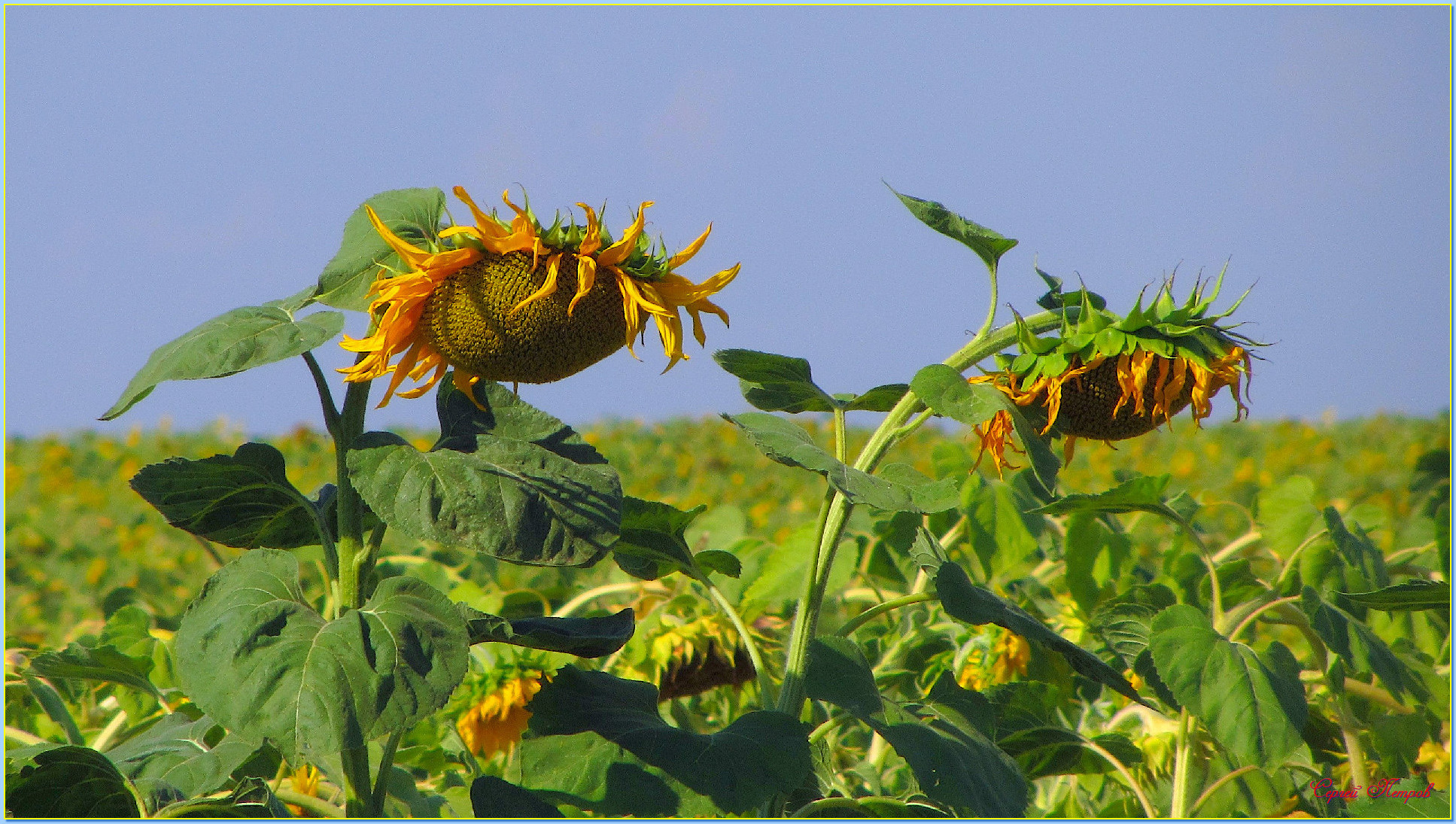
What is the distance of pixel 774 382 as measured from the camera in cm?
188

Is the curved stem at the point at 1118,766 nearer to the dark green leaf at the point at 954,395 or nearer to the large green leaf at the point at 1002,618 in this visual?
the large green leaf at the point at 1002,618

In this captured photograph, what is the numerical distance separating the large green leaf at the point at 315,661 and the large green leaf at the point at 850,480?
17.4 inches

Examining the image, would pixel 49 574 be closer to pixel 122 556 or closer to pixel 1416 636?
pixel 122 556

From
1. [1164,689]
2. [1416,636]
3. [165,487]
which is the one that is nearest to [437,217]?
[165,487]

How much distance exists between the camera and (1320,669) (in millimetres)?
2678

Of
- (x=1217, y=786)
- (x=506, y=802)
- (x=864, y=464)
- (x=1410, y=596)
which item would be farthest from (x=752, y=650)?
(x=1410, y=596)

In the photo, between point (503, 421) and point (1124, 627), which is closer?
point (503, 421)

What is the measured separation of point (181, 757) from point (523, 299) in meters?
0.91

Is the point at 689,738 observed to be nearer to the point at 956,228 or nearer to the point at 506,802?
the point at 506,802

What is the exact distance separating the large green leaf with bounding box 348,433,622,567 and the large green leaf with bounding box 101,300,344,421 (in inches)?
5.3

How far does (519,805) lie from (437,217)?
0.74 metres

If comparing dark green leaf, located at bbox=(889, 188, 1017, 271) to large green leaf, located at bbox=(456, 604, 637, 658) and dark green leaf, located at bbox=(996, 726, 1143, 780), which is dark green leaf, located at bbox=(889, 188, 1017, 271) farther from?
dark green leaf, located at bbox=(996, 726, 1143, 780)

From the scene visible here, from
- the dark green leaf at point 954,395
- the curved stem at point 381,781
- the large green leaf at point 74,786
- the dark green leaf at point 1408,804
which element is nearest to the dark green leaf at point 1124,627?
the dark green leaf at point 1408,804

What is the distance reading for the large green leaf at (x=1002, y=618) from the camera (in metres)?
1.72
